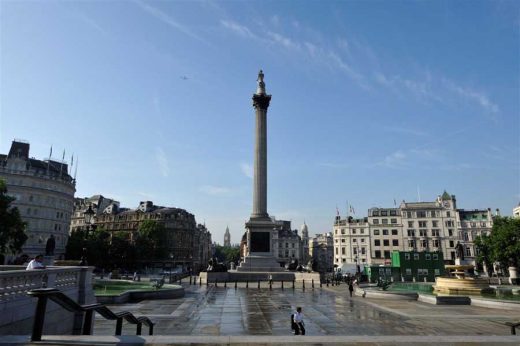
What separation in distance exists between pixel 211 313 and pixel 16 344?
14.3 meters

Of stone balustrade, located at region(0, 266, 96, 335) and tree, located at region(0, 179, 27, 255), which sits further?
tree, located at region(0, 179, 27, 255)

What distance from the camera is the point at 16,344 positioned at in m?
8.40

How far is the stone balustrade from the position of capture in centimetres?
1028

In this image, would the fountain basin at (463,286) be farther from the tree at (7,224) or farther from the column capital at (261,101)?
the tree at (7,224)

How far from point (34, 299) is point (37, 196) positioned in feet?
270

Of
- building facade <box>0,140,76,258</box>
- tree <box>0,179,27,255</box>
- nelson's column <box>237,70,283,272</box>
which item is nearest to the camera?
tree <box>0,179,27,255</box>

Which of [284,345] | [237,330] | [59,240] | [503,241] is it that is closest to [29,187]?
[59,240]

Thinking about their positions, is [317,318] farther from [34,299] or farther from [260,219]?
[260,219]

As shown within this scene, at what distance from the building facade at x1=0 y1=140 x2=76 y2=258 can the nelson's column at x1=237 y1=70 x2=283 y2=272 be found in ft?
158

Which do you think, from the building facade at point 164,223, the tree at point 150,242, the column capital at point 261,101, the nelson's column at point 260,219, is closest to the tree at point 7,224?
the nelson's column at point 260,219

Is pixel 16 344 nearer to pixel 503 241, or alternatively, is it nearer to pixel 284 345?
pixel 284 345

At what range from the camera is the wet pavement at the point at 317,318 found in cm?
1625

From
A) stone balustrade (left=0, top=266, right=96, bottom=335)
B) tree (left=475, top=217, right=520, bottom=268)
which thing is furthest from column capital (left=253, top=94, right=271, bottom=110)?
stone balustrade (left=0, top=266, right=96, bottom=335)

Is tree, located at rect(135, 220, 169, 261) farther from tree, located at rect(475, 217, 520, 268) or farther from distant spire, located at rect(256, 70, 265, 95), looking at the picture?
tree, located at rect(475, 217, 520, 268)
